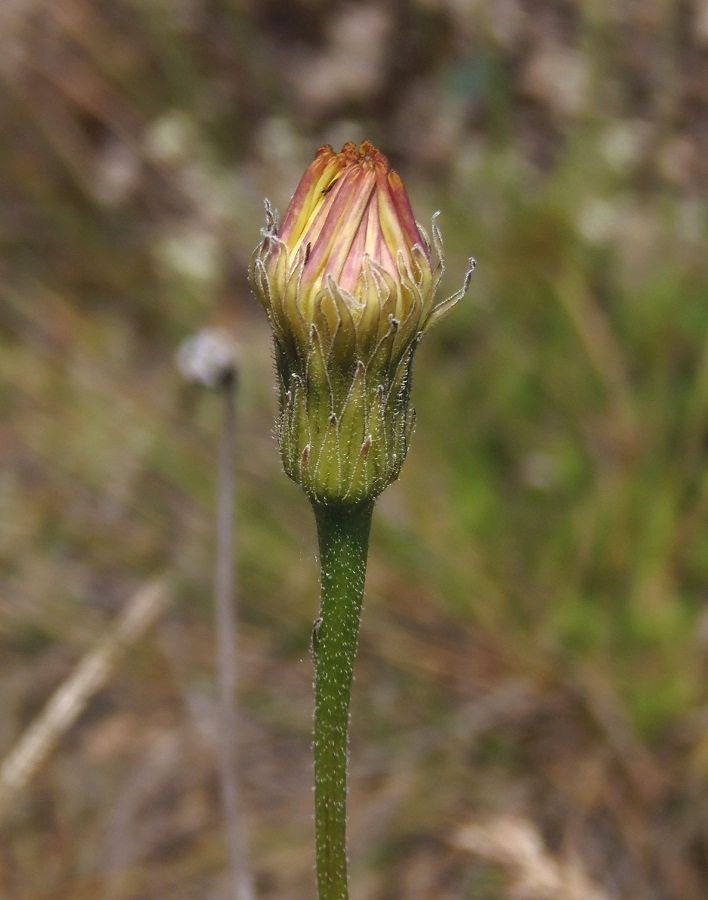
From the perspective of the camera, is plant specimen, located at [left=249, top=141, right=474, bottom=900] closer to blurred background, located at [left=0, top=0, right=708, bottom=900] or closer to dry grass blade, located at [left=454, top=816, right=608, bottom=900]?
dry grass blade, located at [left=454, top=816, right=608, bottom=900]

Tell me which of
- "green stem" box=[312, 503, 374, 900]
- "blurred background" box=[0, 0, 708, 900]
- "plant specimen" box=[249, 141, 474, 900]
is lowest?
"green stem" box=[312, 503, 374, 900]

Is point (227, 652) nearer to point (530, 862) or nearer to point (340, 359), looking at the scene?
point (530, 862)

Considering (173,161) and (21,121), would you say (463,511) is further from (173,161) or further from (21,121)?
(21,121)

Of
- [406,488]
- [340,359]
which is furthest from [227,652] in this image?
[406,488]

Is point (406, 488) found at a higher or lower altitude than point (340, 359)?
higher

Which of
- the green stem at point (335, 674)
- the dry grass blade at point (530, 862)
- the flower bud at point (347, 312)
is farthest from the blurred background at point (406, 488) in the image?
the flower bud at point (347, 312)

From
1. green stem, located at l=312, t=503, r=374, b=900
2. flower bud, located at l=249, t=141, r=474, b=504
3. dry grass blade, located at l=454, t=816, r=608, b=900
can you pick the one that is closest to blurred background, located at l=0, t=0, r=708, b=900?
dry grass blade, located at l=454, t=816, r=608, b=900
